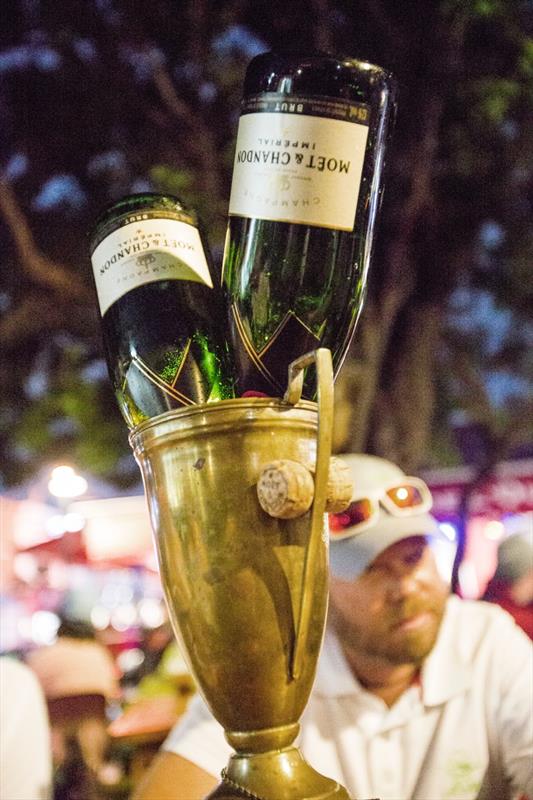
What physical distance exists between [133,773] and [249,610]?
155 cm

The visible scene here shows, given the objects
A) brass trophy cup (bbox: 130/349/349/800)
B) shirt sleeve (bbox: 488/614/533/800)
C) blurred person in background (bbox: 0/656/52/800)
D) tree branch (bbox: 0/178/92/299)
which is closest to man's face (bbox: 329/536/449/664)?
shirt sleeve (bbox: 488/614/533/800)

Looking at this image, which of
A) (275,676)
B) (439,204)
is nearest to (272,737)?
(275,676)

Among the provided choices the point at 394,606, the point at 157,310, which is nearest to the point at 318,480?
the point at 157,310

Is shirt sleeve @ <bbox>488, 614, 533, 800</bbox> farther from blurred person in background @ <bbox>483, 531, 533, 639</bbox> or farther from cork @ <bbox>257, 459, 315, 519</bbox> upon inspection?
cork @ <bbox>257, 459, 315, 519</bbox>

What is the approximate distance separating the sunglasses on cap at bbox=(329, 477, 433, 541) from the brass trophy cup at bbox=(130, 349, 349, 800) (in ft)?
2.19

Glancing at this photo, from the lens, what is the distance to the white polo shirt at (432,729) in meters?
1.46

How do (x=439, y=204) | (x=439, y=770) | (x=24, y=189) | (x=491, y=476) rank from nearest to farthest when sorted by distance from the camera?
(x=439, y=770) → (x=439, y=204) → (x=24, y=189) → (x=491, y=476)

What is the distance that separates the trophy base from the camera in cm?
92

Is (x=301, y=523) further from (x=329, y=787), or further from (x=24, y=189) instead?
(x=24, y=189)

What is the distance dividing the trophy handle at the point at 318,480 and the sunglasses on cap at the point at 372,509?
2.29 ft

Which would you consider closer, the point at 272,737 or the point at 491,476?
the point at 272,737

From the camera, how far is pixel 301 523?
0.96 metres

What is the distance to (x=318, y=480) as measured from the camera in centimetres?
90

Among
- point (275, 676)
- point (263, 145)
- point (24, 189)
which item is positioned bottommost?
point (275, 676)
